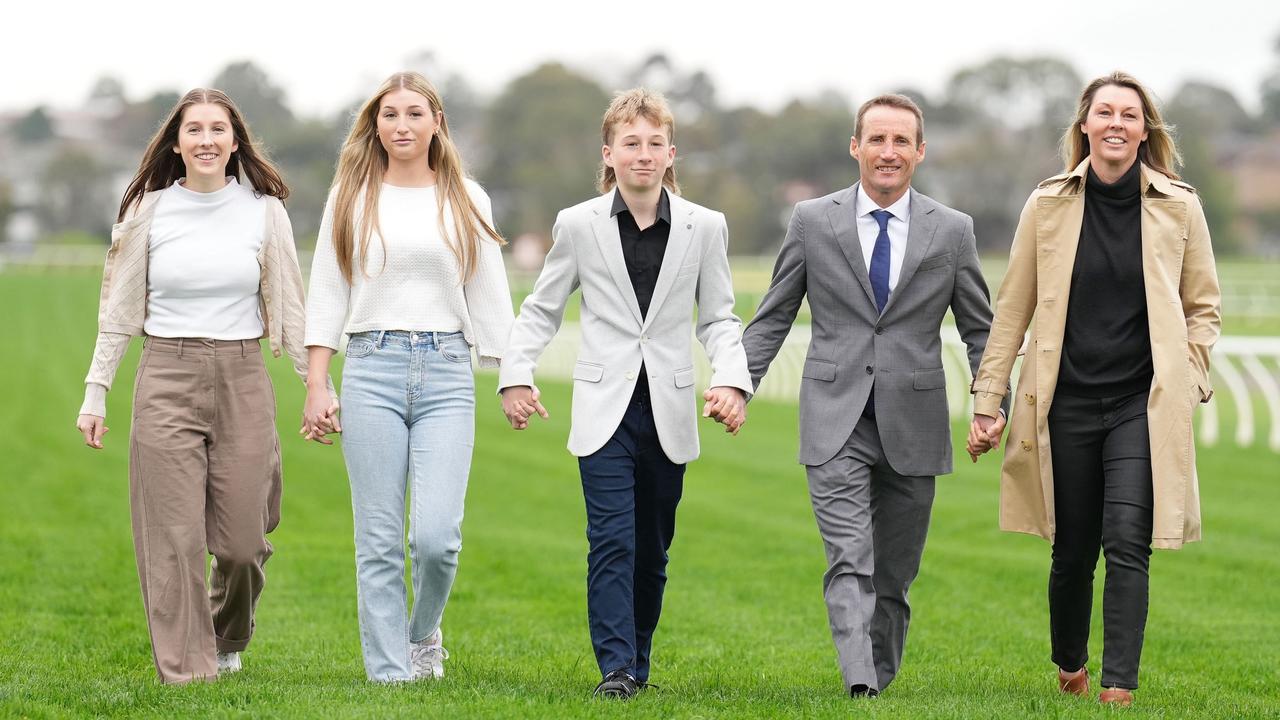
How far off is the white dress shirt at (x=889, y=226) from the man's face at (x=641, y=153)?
72 centimetres

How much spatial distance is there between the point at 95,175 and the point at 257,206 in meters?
112

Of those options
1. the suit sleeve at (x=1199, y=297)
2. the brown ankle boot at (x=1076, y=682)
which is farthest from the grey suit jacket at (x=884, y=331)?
the brown ankle boot at (x=1076, y=682)

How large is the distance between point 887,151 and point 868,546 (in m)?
1.37

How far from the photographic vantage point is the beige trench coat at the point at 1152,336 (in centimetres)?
591

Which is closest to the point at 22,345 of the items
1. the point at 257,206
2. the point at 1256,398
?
A: the point at 1256,398

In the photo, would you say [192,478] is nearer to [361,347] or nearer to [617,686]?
[361,347]

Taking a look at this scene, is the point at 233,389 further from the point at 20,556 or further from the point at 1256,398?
the point at 1256,398

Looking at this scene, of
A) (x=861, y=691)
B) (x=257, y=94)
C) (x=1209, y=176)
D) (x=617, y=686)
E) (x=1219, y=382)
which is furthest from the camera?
(x=257, y=94)

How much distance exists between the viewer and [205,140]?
A: 6.30 meters

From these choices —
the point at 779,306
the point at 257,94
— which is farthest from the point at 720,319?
the point at 257,94

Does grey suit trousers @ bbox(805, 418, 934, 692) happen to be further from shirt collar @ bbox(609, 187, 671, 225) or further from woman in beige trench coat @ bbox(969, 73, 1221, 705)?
shirt collar @ bbox(609, 187, 671, 225)

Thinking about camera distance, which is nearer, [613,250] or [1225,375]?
[613,250]

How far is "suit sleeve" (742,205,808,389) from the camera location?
20.9ft

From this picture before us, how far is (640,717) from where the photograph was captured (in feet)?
17.8
